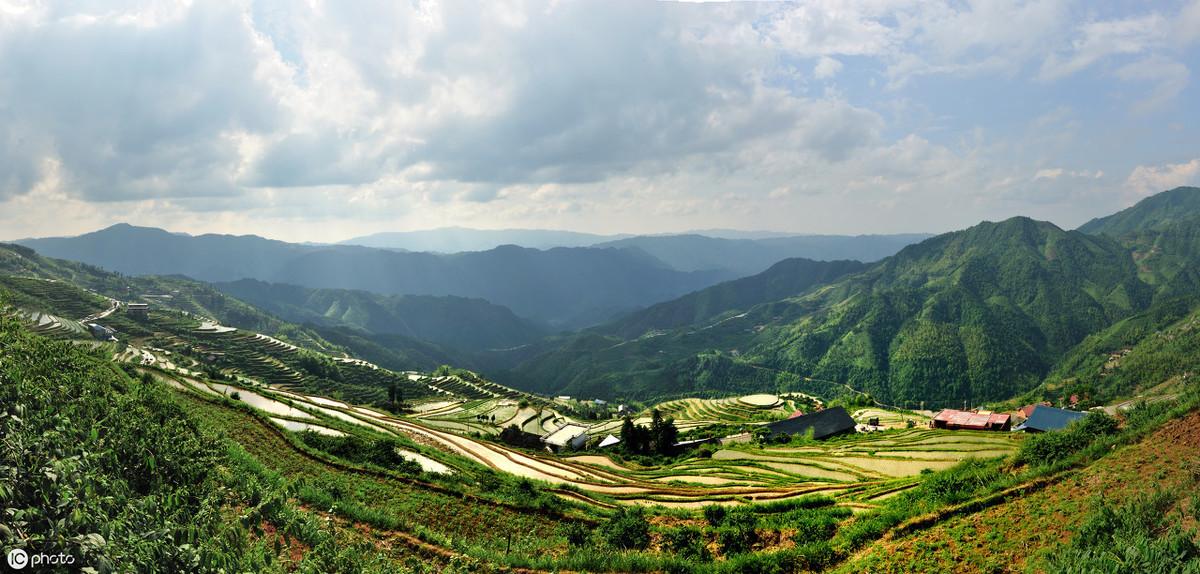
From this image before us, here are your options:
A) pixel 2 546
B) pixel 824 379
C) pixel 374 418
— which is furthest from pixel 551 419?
pixel 824 379

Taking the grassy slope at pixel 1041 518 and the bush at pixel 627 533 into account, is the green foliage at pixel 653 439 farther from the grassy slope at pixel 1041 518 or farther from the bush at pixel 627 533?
the grassy slope at pixel 1041 518

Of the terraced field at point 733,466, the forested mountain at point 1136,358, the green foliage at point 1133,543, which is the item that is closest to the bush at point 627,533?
the terraced field at point 733,466

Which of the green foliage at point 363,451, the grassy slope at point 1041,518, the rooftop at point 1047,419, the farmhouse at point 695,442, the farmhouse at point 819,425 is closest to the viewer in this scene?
the grassy slope at point 1041,518

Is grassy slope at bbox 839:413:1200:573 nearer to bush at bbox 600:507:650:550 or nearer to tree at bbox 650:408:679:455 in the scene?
bush at bbox 600:507:650:550

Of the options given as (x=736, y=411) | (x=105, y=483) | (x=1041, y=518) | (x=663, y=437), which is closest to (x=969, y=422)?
(x=663, y=437)

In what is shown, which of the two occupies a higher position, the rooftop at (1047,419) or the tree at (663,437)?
the rooftop at (1047,419)

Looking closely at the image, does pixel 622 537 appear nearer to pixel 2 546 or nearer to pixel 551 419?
pixel 2 546

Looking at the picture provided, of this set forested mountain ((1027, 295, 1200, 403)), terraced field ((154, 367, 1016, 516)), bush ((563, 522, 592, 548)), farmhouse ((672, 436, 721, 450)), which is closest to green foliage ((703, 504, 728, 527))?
terraced field ((154, 367, 1016, 516))

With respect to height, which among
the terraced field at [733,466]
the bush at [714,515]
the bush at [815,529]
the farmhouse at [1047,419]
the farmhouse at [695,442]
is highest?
the bush at [815,529]
